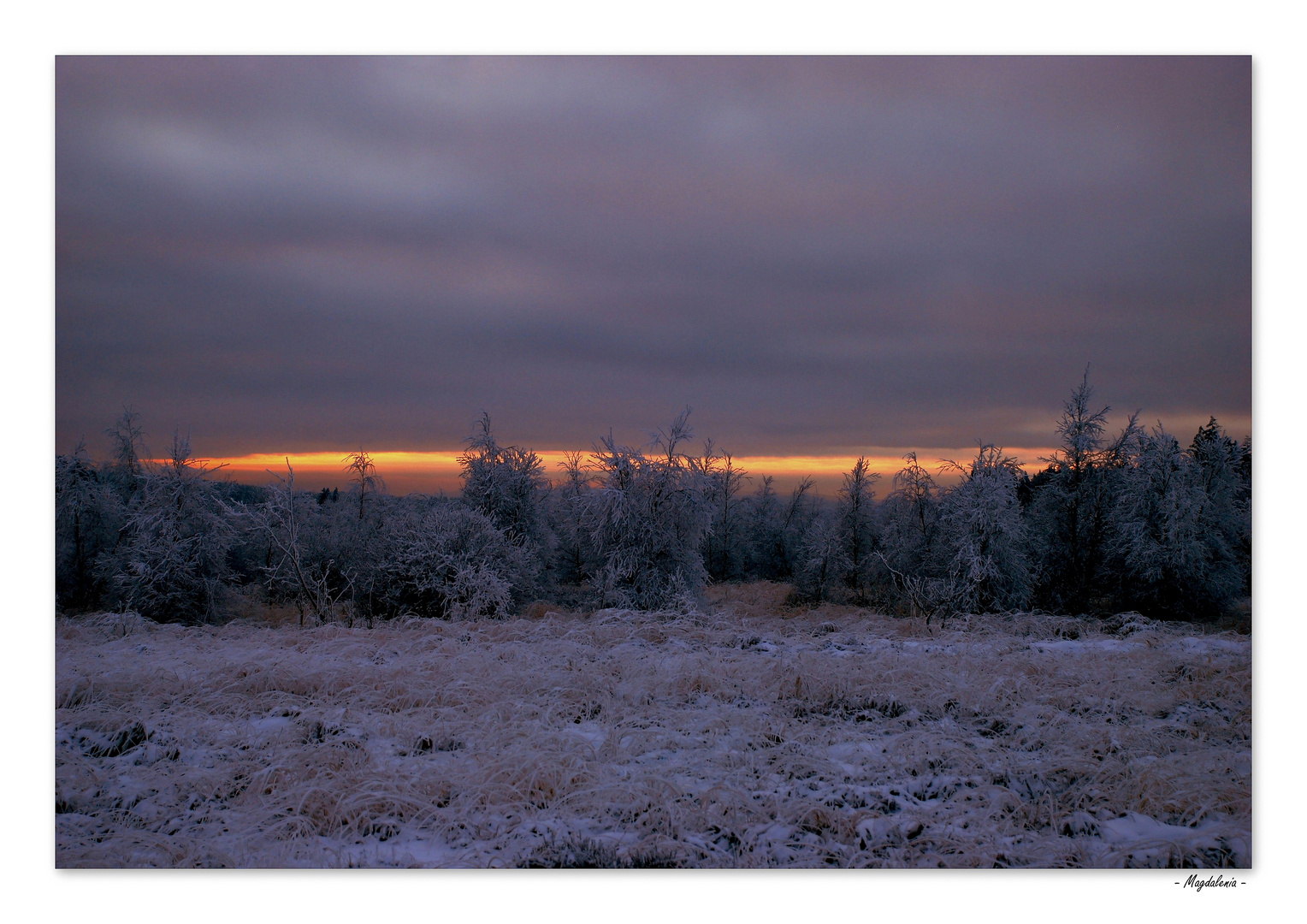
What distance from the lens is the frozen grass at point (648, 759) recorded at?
338 centimetres

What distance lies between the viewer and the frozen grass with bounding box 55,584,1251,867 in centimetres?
338

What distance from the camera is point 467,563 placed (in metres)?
17.1

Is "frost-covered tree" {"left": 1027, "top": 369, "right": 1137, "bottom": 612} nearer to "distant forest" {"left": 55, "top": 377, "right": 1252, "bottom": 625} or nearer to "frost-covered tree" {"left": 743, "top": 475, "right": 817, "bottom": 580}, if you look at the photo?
"distant forest" {"left": 55, "top": 377, "right": 1252, "bottom": 625}

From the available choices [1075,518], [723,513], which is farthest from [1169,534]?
[723,513]

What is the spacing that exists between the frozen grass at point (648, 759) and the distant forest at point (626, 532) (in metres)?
7.13

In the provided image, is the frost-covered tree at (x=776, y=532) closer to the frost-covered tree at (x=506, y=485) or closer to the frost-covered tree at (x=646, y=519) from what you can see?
the frost-covered tree at (x=506, y=485)

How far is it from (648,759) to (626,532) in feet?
39.3

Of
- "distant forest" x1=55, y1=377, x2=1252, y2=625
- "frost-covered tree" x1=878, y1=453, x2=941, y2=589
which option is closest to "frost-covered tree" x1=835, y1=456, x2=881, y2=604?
"frost-covered tree" x1=878, y1=453, x2=941, y2=589

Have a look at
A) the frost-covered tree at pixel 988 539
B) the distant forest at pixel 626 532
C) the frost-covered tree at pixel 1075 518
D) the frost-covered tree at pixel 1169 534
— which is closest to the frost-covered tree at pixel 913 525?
the distant forest at pixel 626 532

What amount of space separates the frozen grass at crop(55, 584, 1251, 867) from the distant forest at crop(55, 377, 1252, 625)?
713 cm

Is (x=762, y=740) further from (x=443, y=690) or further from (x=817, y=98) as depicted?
(x=817, y=98)

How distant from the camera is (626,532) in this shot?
628 inches

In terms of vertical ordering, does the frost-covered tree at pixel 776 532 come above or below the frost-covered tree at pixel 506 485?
below

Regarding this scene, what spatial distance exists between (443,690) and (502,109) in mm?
5318
